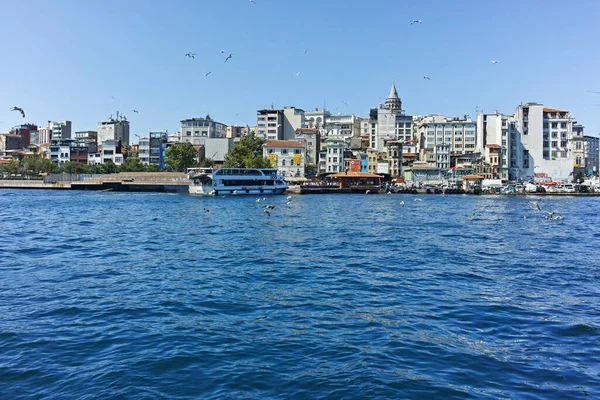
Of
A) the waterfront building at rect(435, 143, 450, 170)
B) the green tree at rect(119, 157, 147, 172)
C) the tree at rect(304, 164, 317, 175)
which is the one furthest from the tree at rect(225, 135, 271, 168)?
the waterfront building at rect(435, 143, 450, 170)

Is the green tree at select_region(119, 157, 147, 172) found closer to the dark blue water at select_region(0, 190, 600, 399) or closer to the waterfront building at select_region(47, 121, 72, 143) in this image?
the waterfront building at select_region(47, 121, 72, 143)

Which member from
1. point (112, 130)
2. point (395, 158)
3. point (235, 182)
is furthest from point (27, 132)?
point (395, 158)

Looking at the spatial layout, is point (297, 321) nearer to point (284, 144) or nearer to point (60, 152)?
point (284, 144)

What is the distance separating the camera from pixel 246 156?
3452 inches

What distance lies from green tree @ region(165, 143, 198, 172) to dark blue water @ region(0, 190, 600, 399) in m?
72.5

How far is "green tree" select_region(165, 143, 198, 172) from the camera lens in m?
92.9

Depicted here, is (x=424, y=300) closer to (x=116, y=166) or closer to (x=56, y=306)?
(x=56, y=306)

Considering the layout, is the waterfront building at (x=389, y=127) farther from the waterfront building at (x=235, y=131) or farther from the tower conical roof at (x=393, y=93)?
the waterfront building at (x=235, y=131)

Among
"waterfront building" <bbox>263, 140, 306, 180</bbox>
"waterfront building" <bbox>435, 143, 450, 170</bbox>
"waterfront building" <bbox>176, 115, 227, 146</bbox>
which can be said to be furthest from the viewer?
"waterfront building" <bbox>176, 115, 227, 146</bbox>

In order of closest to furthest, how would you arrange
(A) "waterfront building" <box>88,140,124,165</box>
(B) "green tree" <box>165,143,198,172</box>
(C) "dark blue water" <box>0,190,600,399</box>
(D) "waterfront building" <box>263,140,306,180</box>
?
(C) "dark blue water" <box>0,190,600,399</box>, (B) "green tree" <box>165,143,198,172</box>, (D) "waterfront building" <box>263,140,306,180</box>, (A) "waterfront building" <box>88,140,124,165</box>

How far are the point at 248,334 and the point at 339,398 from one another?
299cm

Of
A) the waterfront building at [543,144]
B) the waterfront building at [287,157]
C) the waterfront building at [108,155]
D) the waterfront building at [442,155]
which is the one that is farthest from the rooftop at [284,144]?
the waterfront building at [543,144]

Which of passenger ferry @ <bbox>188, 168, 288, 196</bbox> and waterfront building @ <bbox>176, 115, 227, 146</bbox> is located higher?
waterfront building @ <bbox>176, 115, 227, 146</bbox>

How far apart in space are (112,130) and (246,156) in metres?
55.1
